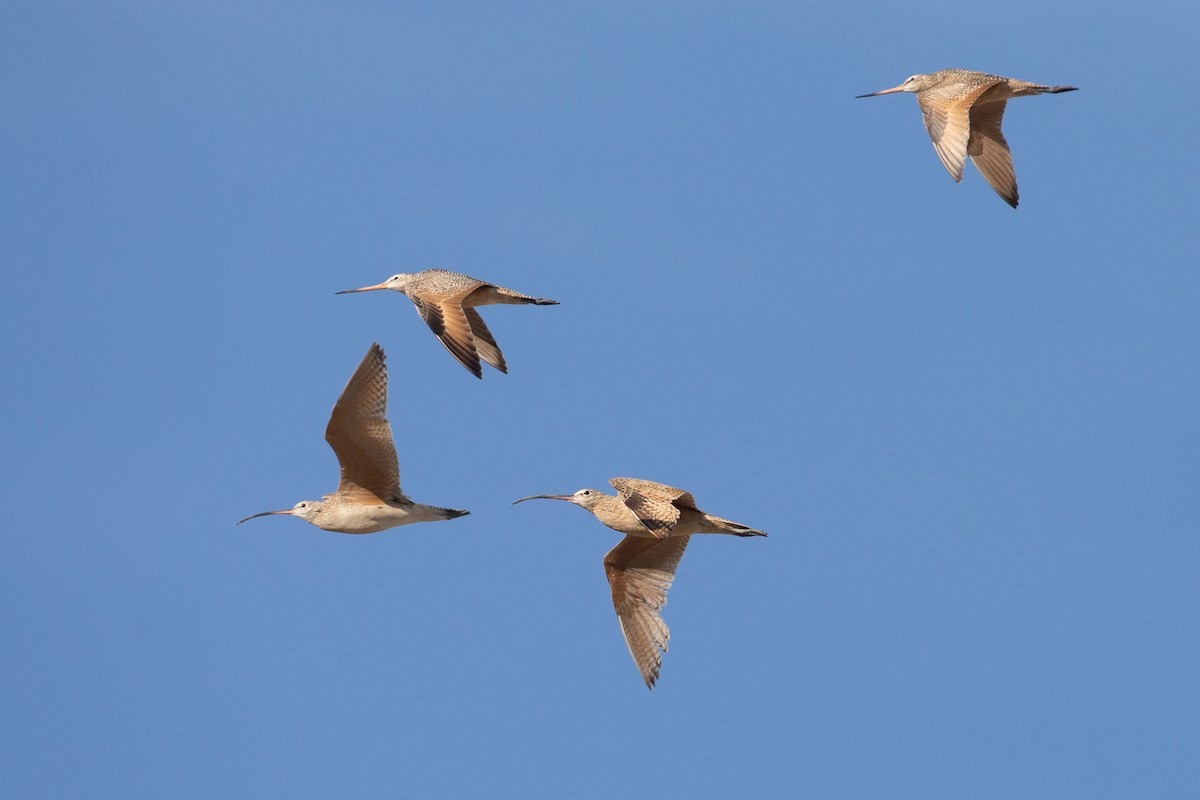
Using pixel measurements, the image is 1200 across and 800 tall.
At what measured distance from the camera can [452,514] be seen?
19.7 meters

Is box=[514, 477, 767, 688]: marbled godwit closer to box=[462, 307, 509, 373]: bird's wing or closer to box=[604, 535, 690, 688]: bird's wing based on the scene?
box=[604, 535, 690, 688]: bird's wing

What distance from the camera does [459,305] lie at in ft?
73.3

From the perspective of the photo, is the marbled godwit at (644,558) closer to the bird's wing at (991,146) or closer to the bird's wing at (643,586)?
the bird's wing at (643,586)

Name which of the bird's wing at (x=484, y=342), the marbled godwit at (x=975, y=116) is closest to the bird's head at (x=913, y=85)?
the marbled godwit at (x=975, y=116)

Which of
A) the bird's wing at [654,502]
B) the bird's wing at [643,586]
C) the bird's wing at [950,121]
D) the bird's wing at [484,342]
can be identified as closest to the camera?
the bird's wing at [654,502]

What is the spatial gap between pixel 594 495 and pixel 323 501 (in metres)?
2.89

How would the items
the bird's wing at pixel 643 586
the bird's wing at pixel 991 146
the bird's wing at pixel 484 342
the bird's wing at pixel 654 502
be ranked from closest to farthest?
the bird's wing at pixel 654 502 < the bird's wing at pixel 643 586 < the bird's wing at pixel 484 342 < the bird's wing at pixel 991 146

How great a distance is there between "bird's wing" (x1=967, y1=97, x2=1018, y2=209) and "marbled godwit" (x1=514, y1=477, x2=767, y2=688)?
614 cm

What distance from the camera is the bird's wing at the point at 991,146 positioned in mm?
23531

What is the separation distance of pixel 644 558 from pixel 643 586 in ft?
1.02

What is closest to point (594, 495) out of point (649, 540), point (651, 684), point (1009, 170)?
point (649, 540)

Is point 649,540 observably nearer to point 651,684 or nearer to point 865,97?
point 651,684

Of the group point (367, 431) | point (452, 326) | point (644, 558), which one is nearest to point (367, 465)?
point (367, 431)

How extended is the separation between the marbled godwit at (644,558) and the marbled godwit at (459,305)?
6.07 ft
